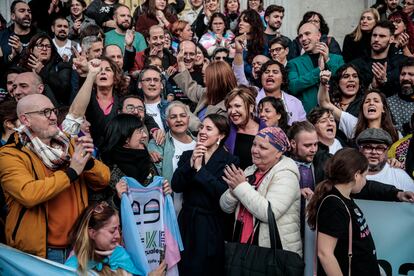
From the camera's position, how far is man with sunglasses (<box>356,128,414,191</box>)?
6.71 meters

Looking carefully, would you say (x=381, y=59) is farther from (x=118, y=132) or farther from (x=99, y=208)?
(x=99, y=208)

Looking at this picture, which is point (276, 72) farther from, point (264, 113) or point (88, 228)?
point (88, 228)

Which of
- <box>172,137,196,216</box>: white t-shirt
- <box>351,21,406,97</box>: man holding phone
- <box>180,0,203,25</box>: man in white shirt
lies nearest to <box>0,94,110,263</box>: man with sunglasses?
<box>172,137,196,216</box>: white t-shirt

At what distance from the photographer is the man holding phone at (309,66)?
941 cm

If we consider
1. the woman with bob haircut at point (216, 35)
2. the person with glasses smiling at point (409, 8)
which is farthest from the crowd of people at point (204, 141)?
the person with glasses smiling at point (409, 8)

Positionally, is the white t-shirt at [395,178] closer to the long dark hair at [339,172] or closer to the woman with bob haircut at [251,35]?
the long dark hair at [339,172]

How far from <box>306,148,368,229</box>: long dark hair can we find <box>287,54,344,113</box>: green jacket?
371 centimetres

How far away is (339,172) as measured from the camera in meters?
5.71

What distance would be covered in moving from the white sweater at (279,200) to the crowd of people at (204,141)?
0.04 feet

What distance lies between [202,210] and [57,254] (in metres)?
1.41

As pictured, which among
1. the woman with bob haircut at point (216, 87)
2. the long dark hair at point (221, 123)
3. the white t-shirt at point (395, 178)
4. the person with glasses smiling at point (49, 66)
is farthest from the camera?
the person with glasses smiling at point (49, 66)

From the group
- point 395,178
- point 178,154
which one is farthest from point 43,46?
point 395,178

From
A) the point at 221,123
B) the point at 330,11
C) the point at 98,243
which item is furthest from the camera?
the point at 330,11

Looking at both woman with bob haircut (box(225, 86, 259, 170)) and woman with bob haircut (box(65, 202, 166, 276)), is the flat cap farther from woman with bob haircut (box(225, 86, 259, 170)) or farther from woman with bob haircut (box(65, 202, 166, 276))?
woman with bob haircut (box(65, 202, 166, 276))
